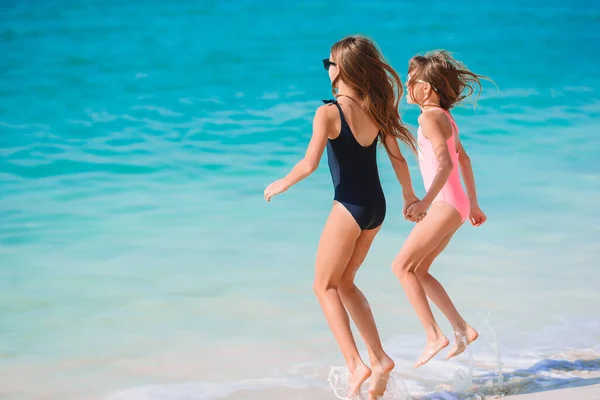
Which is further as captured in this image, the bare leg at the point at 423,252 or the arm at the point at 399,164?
the bare leg at the point at 423,252

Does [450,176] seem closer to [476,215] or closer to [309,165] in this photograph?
[476,215]

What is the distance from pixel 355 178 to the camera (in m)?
3.88

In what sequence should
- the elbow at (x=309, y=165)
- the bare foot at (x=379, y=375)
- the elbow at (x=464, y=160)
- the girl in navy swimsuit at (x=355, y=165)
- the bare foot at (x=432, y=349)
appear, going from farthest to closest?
the elbow at (x=464, y=160) → the bare foot at (x=432, y=349) → the bare foot at (x=379, y=375) → the girl in navy swimsuit at (x=355, y=165) → the elbow at (x=309, y=165)

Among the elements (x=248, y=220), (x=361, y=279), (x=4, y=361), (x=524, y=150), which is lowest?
(x=4, y=361)

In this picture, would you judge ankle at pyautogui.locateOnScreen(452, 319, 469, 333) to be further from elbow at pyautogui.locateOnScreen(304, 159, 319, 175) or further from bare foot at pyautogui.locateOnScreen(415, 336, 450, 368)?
elbow at pyautogui.locateOnScreen(304, 159, 319, 175)

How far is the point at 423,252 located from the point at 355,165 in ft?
2.06

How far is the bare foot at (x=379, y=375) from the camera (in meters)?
3.96

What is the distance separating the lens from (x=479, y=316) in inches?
247

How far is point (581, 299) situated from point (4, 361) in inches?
159

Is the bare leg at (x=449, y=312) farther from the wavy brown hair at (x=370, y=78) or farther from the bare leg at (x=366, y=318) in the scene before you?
the wavy brown hair at (x=370, y=78)

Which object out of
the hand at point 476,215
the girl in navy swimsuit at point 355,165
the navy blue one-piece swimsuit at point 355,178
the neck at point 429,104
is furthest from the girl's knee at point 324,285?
the neck at point 429,104

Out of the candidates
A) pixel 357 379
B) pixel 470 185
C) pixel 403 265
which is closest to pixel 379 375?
pixel 357 379

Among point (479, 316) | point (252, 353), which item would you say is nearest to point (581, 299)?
point (479, 316)

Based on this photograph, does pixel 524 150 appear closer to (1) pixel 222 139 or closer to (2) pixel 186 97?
(1) pixel 222 139
